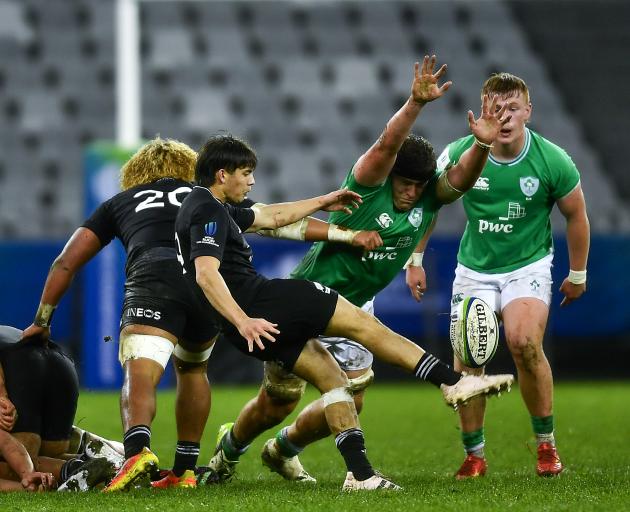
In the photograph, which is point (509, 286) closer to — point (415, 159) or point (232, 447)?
point (415, 159)

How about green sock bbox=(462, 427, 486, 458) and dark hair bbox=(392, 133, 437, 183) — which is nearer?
dark hair bbox=(392, 133, 437, 183)

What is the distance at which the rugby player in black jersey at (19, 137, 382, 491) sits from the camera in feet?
18.1

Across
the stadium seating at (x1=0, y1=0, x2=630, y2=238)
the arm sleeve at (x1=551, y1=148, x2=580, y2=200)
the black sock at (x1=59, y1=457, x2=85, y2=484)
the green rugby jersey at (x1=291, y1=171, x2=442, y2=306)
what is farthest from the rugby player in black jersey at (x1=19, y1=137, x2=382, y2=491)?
the stadium seating at (x1=0, y1=0, x2=630, y2=238)

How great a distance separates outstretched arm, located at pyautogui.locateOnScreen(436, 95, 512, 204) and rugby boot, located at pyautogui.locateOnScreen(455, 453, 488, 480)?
1359 millimetres

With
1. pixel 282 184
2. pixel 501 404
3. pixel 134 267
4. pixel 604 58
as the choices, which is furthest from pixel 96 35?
pixel 134 267

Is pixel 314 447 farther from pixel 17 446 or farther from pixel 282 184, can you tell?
pixel 282 184

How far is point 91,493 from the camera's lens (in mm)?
5191

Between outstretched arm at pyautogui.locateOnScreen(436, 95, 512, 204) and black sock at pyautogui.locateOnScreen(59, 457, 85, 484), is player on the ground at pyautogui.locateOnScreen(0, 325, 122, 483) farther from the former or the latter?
outstretched arm at pyautogui.locateOnScreen(436, 95, 512, 204)

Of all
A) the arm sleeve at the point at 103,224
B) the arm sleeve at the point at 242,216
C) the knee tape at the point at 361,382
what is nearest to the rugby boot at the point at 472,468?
the knee tape at the point at 361,382

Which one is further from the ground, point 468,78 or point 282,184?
point 468,78

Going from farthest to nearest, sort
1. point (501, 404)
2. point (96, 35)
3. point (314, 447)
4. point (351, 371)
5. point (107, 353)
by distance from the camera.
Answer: point (96, 35) < point (107, 353) < point (501, 404) < point (314, 447) < point (351, 371)

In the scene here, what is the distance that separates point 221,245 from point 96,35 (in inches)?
582

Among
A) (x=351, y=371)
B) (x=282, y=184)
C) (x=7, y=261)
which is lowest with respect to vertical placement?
(x=351, y=371)

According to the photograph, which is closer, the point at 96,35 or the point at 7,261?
the point at 7,261
